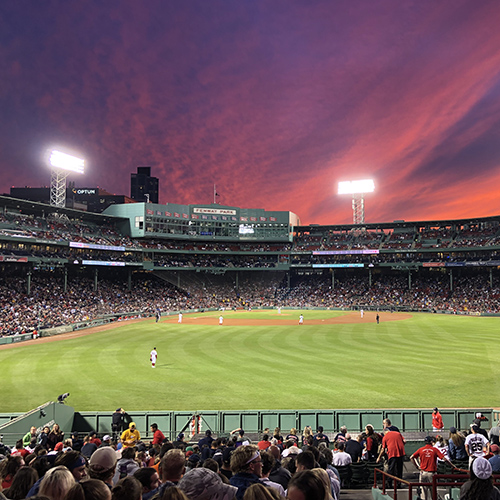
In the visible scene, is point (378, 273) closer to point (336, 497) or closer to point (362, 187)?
point (362, 187)

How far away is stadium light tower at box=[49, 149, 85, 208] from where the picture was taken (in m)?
61.2

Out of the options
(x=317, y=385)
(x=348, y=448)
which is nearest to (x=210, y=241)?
(x=317, y=385)

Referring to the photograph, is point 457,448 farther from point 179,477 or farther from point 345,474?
point 179,477

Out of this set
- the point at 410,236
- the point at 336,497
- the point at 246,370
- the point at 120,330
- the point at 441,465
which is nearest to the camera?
the point at 336,497

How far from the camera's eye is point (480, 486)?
4461mm

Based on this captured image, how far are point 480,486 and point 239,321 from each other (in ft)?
156

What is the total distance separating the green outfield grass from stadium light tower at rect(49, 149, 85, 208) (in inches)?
1354

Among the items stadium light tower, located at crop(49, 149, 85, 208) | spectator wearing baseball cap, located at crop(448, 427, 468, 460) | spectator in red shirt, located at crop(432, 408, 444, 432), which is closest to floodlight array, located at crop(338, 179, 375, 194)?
stadium light tower, located at crop(49, 149, 85, 208)

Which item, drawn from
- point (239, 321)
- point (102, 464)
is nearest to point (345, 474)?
point (102, 464)

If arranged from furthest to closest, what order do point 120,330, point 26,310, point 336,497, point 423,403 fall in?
point 26,310
point 120,330
point 423,403
point 336,497

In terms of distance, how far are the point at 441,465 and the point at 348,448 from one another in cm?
246

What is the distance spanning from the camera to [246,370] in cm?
2420

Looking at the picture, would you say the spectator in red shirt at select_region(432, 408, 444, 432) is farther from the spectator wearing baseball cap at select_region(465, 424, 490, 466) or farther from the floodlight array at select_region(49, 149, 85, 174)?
the floodlight array at select_region(49, 149, 85, 174)

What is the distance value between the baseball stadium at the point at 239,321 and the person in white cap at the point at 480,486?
9432mm
